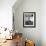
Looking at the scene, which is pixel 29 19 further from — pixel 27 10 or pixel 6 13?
pixel 6 13

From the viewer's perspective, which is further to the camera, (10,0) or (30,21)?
(30,21)

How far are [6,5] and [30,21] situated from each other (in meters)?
1.52

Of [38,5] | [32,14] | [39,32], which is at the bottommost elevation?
[39,32]

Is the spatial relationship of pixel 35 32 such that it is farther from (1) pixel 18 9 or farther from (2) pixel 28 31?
(1) pixel 18 9

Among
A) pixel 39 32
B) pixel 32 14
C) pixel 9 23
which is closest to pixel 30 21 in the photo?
pixel 32 14

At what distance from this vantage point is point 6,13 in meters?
4.49

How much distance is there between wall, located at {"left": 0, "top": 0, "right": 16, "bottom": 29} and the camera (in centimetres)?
444

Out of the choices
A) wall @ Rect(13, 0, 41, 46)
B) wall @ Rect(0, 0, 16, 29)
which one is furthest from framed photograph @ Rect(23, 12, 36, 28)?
wall @ Rect(0, 0, 16, 29)

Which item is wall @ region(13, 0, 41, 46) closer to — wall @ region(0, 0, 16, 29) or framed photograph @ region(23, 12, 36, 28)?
framed photograph @ region(23, 12, 36, 28)

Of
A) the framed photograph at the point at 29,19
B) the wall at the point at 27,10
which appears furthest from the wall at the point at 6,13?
the framed photograph at the point at 29,19

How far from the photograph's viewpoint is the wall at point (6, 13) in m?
4.44

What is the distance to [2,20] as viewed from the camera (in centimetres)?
455

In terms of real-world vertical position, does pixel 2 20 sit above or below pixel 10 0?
below

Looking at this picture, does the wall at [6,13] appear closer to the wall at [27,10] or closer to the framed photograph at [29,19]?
the wall at [27,10]
